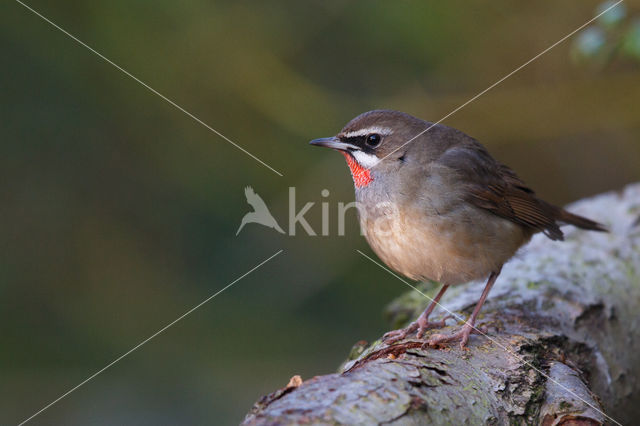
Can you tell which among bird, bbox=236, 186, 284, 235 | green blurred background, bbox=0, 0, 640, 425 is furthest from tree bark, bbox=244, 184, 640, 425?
bird, bbox=236, 186, 284, 235

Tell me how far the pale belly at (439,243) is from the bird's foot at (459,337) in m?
0.54

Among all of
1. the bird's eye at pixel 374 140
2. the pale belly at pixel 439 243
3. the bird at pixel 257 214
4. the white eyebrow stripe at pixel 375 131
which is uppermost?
the bird at pixel 257 214

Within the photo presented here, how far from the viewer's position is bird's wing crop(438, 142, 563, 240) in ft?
14.7

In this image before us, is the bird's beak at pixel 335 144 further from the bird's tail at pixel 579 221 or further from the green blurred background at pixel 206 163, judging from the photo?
the green blurred background at pixel 206 163

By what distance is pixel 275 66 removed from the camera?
23.6ft

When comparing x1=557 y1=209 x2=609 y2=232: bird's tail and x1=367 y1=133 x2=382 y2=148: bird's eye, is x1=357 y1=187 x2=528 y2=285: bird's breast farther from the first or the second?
x1=557 y1=209 x2=609 y2=232: bird's tail

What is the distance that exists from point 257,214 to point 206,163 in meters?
0.78

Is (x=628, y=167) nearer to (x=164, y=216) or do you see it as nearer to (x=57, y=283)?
(x=164, y=216)

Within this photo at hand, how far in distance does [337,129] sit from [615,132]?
363 cm

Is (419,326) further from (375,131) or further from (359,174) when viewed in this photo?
(375,131)

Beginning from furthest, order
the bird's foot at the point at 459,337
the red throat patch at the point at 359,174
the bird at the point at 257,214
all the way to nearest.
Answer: the bird at the point at 257,214 → the red throat patch at the point at 359,174 → the bird's foot at the point at 459,337

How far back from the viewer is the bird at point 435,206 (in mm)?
4098

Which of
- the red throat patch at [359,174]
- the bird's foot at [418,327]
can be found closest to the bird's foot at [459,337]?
the bird's foot at [418,327]

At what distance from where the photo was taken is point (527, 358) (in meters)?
3.26
